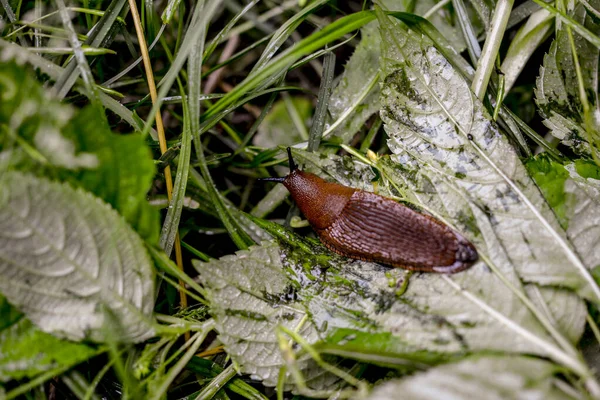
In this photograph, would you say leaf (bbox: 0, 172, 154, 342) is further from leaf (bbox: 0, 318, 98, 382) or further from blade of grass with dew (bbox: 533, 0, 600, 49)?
blade of grass with dew (bbox: 533, 0, 600, 49)

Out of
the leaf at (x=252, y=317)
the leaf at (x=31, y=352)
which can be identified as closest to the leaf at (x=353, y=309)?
the leaf at (x=252, y=317)

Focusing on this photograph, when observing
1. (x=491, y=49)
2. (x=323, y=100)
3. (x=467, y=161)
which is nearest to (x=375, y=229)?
(x=467, y=161)

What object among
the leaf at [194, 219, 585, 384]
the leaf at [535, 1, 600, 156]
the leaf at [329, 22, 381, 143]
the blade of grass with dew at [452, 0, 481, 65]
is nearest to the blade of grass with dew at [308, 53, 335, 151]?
the leaf at [329, 22, 381, 143]

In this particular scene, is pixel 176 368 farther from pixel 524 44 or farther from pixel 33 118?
pixel 524 44

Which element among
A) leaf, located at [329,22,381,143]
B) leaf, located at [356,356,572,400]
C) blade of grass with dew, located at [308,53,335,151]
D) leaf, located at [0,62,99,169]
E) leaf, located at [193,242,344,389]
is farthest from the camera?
leaf, located at [329,22,381,143]

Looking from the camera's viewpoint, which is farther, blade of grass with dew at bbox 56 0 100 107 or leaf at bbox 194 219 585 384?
blade of grass with dew at bbox 56 0 100 107

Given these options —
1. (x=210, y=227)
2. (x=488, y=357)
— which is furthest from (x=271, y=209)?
(x=488, y=357)

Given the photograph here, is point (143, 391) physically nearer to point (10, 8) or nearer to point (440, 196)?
point (440, 196)
